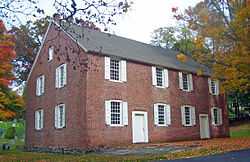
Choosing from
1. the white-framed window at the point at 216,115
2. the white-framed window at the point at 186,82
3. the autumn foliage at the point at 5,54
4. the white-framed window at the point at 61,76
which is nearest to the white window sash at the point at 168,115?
the white-framed window at the point at 186,82

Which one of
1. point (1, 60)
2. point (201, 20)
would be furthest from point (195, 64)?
point (1, 60)

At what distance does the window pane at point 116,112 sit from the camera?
21.9m

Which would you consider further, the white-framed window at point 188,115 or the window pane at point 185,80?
the window pane at point 185,80

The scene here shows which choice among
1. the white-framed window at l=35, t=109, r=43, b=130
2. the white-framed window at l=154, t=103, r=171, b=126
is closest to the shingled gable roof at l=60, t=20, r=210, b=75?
the white-framed window at l=154, t=103, r=171, b=126

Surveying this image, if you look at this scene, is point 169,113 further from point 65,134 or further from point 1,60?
point 1,60

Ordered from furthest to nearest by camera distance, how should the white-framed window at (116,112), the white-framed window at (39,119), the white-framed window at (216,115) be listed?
the white-framed window at (216,115), the white-framed window at (39,119), the white-framed window at (116,112)

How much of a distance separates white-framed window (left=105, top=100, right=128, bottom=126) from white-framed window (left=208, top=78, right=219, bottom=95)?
36.0ft

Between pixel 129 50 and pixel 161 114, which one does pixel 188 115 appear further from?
pixel 129 50

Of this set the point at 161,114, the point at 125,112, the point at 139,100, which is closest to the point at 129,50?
the point at 139,100

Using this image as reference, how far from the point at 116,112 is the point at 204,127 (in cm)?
996

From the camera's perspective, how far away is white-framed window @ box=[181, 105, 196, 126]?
26.9 metres

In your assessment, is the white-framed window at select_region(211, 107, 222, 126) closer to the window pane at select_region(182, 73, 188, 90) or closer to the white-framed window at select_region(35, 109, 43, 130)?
the window pane at select_region(182, 73, 188, 90)

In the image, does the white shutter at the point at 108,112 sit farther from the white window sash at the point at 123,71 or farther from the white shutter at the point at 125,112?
the white window sash at the point at 123,71

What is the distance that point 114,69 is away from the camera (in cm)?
2286
